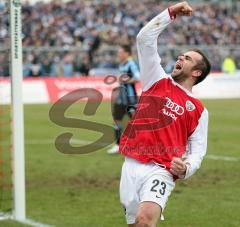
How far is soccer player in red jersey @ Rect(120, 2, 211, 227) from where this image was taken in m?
5.90

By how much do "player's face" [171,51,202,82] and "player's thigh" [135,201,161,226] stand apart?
1.20m

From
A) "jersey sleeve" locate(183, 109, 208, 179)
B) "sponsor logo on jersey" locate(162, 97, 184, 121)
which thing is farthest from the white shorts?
"sponsor logo on jersey" locate(162, 97, 184, 121)

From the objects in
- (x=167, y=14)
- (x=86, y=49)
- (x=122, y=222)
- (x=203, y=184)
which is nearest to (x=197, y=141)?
(x=167, y=14)

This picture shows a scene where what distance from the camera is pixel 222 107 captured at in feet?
93.7

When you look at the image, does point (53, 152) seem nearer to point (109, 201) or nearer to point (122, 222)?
point (109, 201)

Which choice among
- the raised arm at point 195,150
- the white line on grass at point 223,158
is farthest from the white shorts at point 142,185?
the white line on grass at point 223,158

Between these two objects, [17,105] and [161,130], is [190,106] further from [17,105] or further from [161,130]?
[17,105]

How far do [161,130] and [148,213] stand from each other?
781 millimetres

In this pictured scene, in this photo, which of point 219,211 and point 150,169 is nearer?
point 150,169

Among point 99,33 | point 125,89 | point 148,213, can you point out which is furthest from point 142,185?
point 99,33

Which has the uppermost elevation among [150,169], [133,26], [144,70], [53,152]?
[144,70]

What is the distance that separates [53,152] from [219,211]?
7.58 meters

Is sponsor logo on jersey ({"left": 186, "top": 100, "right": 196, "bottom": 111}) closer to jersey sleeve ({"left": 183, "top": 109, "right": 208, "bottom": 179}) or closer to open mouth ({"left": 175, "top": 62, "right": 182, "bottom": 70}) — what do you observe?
jersey sleeve ({"left": 183, "top": 109, "right": 208, "bottom": 179})

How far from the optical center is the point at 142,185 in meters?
5.94
